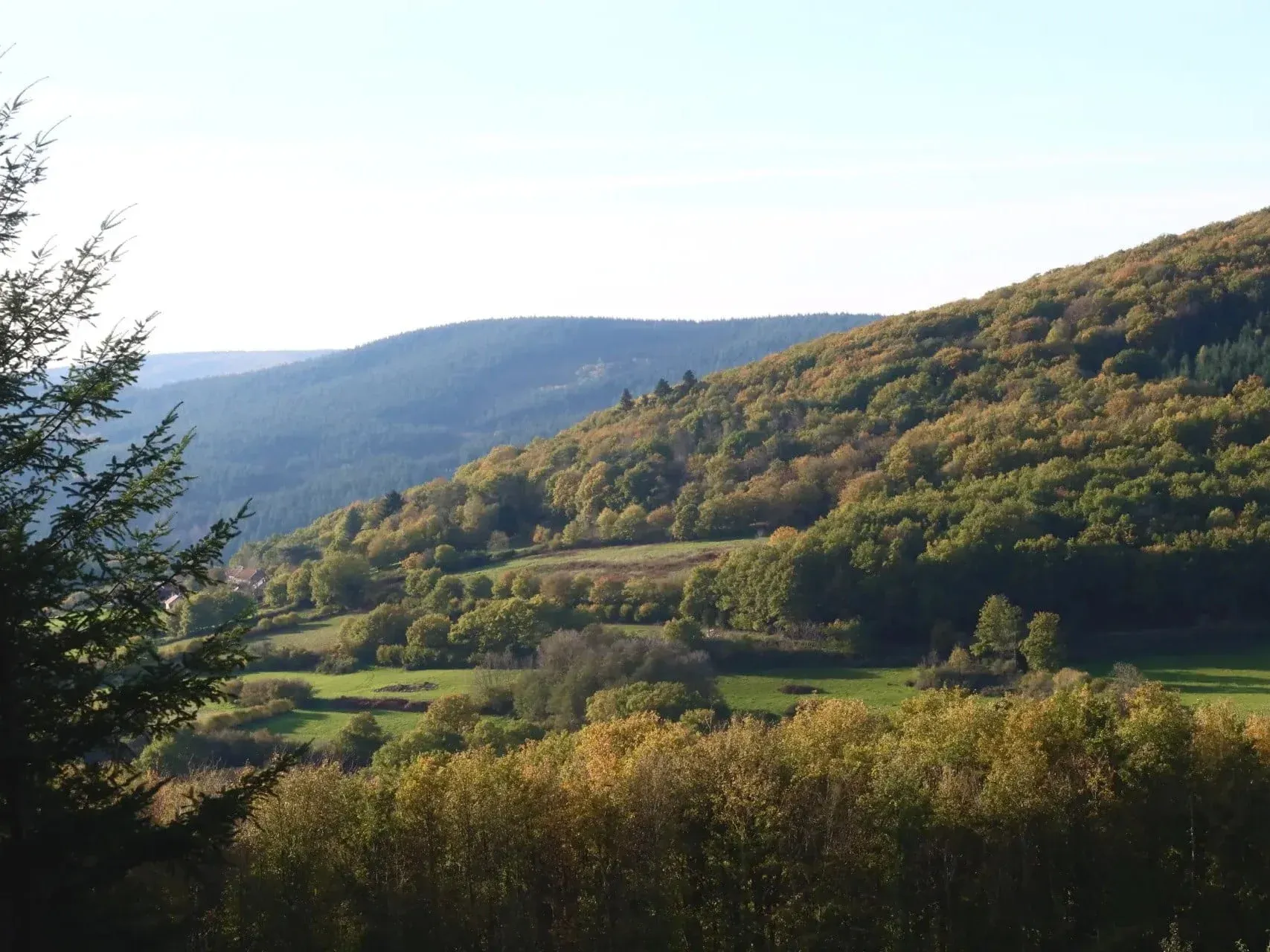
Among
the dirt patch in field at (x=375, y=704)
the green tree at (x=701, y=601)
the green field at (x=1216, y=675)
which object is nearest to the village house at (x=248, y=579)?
the dirt patch in field at (x=375, y=704)

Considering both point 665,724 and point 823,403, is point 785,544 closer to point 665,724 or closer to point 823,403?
point 823,403

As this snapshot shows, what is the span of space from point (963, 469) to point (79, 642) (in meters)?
70.3

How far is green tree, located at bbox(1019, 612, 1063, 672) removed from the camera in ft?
187

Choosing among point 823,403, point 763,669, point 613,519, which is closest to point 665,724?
point 763,669

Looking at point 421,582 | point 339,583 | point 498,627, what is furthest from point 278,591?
point 498,627

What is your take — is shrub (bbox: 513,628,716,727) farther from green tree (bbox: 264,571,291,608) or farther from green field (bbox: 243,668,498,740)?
green tree (bbox: 264,571,291,608)

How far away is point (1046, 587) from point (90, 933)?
58394mm

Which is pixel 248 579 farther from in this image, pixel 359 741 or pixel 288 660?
pixel 359 741

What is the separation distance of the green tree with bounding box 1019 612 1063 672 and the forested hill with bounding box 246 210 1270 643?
20.8 ft

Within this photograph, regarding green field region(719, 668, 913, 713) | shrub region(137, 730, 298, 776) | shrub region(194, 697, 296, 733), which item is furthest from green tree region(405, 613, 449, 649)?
green field region(719, 668, 913, 713)

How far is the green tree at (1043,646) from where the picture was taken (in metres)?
57.1

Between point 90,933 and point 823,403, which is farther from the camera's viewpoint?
point 823,403

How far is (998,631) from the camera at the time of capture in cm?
5984

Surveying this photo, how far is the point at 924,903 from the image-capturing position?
81.8ft
